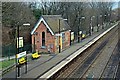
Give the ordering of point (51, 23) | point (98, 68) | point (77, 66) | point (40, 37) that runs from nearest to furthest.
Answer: point (98, 68) < point (77, 66) < point (40, 37) < point (51, 23)

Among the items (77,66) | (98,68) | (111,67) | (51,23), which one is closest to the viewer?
(98,68)

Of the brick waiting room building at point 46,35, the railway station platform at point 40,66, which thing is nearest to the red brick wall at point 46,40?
the brick waiting room building at point 46,35

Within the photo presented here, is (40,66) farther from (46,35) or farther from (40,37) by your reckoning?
(40,37)

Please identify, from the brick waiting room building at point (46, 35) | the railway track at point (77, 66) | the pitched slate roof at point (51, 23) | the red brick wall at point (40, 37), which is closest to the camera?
the railway track at point (77, 66)

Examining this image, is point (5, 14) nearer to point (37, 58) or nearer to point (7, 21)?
point (7, 21)

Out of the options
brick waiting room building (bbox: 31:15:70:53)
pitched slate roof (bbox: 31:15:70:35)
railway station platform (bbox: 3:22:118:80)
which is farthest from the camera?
brick waiting room building (bbox: 31:15:70:53)

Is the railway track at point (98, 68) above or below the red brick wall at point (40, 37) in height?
below

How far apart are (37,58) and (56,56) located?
256cm

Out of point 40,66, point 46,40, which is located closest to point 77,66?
point 40,66

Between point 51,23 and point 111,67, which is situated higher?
point 51,23

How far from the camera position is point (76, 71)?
24.7 metres

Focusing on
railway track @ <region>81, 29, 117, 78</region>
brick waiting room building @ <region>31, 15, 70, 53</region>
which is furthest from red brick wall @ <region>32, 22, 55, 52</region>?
railway track @ <region>81, 29, 117, 78</region>

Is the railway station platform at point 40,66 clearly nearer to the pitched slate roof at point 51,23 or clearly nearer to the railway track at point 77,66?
the railway track at point 77,66

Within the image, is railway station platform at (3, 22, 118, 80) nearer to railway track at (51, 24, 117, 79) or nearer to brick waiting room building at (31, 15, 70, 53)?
railway track at (51, 24, 117, 79)
